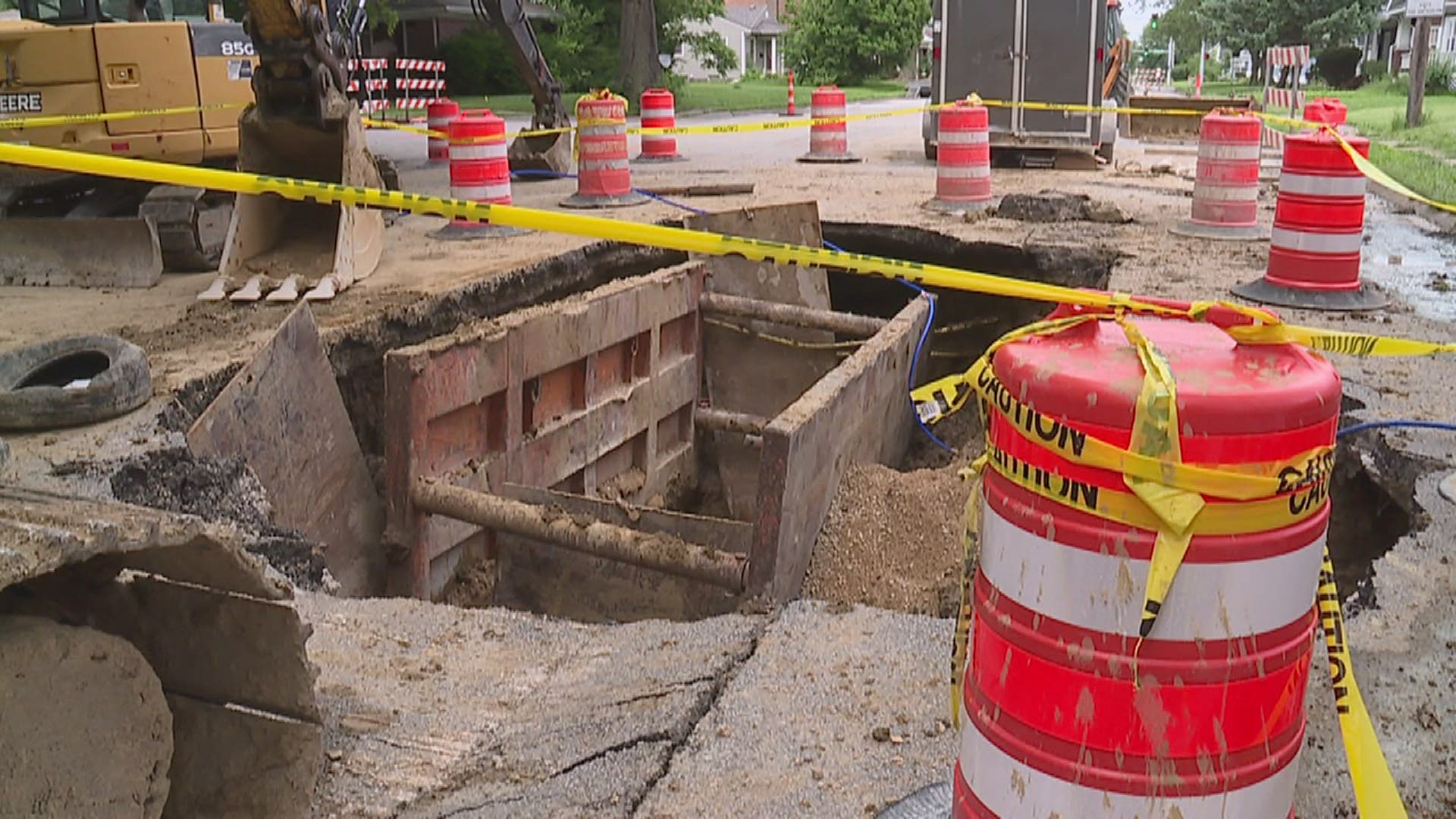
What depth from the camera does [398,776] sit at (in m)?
3.53

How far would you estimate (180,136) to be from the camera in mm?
10414

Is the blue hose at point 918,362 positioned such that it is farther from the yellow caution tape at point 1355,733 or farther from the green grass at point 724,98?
the green grass at point 724,98

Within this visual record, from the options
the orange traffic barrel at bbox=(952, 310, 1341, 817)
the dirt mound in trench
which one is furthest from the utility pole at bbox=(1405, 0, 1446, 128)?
the orange traffic barrel at bbox=(952, 310, 1341, 817)

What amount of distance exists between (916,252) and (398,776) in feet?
27.7

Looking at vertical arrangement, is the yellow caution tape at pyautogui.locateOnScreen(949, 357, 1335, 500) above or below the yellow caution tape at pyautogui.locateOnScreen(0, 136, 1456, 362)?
below

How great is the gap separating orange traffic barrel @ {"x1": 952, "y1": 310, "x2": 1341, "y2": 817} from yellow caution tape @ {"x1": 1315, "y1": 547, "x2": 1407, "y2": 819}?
0.19 meters

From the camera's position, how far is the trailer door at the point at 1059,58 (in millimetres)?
15969

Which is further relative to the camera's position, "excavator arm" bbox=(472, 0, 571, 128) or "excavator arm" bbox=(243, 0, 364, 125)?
"excavator arm" bbox=(472, 0, 571, 128)

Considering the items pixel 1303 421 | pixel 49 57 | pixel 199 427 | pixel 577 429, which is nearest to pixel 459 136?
pixel 49 57

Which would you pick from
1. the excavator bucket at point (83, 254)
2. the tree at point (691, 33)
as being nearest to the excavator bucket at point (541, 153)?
the excavator bucket at point (83, 254)

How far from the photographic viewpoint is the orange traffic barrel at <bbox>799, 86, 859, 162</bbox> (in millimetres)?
18328

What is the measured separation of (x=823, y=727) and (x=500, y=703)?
1066 mm

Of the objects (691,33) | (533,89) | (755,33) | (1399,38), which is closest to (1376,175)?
(533,89)

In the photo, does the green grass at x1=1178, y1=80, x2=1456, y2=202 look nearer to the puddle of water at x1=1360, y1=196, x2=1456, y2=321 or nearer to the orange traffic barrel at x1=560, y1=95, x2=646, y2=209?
the puddle of water at x1=1360, y1=196, x2=1456, y2=321
